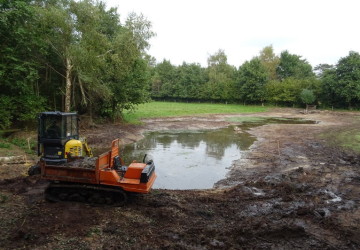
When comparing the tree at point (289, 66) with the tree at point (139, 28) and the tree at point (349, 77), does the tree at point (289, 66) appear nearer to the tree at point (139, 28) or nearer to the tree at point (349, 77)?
the tree at point (349, 77)

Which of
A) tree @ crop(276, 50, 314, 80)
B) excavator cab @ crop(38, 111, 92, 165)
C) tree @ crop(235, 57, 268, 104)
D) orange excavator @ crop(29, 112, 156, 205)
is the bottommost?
orange excavator @ crop(29, 112, 156, 205)

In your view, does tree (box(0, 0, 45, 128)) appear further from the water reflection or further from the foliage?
the foliage

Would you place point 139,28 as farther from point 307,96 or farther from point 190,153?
point 307,96

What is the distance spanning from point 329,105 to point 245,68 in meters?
20.5

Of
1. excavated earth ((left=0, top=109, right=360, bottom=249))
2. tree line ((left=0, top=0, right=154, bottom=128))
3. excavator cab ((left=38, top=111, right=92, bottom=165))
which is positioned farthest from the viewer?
tree line ((left=0, top=0, right=154, bottom=128))

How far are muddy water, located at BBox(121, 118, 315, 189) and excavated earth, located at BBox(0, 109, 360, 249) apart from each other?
151cm

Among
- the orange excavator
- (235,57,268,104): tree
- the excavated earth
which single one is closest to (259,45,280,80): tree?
(235,57,268,104): tree

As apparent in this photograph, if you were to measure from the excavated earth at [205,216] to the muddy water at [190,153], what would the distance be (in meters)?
1.51

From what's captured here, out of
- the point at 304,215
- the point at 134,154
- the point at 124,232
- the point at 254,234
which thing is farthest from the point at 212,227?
the point at 134,154

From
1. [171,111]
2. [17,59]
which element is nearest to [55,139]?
[17,59]

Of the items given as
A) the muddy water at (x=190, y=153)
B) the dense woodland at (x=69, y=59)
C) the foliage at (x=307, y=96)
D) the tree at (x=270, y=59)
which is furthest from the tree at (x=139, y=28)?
the tree at (x=270, y=59)

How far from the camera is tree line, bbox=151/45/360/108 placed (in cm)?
5525

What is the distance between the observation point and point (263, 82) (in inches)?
2655

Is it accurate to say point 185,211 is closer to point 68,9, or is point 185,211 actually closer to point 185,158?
point 185,158
